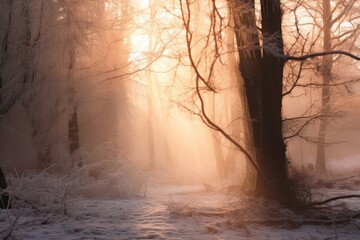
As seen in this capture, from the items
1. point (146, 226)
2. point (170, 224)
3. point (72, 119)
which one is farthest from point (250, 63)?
point (72, 119)

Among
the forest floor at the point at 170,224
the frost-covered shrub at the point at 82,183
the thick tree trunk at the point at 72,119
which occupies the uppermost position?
the thick tree trunk at the point at 72,119

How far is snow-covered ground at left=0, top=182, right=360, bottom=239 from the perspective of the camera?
5.28 metres

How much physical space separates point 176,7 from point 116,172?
487cm

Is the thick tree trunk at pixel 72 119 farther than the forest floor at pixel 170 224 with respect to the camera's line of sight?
Yes

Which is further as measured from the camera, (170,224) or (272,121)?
(272,121)

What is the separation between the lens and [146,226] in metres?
5.82

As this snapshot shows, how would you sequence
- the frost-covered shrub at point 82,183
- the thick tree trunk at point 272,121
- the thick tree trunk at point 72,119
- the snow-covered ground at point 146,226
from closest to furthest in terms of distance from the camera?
the snow-covered ground at point 146,226 → the frost-covered shrub at point 82,183 → the thick tree trunk at point 272,121 → the thick tree trunk at point 72,119

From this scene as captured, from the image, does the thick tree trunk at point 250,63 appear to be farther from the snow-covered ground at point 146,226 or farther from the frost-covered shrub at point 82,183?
the frost-covered shrub at point 82,183

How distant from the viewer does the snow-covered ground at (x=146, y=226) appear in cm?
528

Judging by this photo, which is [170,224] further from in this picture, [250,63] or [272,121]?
[250,63]

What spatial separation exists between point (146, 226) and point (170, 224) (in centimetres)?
41

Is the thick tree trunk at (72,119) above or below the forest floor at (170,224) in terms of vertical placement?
above

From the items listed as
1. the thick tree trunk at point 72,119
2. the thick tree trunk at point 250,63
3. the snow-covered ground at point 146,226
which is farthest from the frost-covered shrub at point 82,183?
the thick tree trunk at point 250,63

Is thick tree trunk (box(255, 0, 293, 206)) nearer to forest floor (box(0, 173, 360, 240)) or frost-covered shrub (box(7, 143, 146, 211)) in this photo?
forest floor (box(0, 173, 360, 240))
